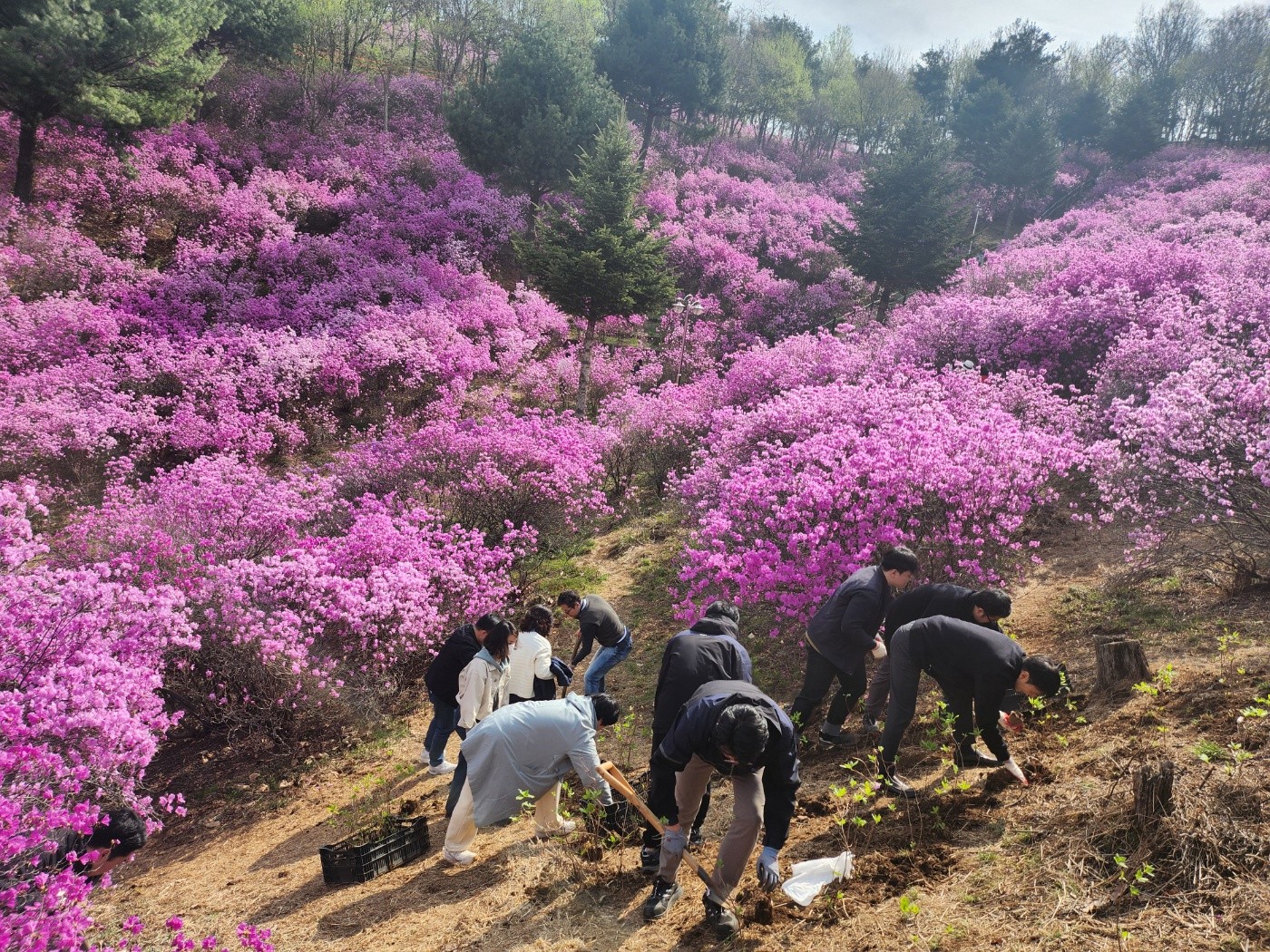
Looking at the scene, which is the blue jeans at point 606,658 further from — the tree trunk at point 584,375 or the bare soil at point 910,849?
the tree trunk at point 584,375

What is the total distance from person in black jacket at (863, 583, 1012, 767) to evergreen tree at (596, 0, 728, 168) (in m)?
34.4

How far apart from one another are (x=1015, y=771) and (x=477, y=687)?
12.5 ft

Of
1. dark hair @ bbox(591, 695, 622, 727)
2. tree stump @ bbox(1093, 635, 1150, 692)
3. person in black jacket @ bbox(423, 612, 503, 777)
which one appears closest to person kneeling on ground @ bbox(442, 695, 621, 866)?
dark hair @ bbox(591, 695, 622, 727)

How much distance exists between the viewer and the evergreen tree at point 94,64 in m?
15.5

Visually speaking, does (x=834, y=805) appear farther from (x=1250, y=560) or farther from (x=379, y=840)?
(x=1250, y=560)

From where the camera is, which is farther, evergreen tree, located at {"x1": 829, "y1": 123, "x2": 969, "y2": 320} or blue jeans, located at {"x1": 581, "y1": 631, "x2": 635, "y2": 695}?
evergreen tree, located at {"x1": 829, "y1": 123, "x2": 969, "y2": 320}

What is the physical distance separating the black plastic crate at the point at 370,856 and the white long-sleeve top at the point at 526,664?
1253 mm

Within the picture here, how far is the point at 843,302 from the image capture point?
23.9 m

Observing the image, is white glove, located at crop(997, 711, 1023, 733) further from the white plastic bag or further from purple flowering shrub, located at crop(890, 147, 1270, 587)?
purple flowering shrub, located at crop(890, 147, 1270, 587)

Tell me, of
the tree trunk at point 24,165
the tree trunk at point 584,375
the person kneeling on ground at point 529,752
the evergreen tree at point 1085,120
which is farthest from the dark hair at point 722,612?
the evergreen tree at point 1085,120

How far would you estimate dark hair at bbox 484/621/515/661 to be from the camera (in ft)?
18.3

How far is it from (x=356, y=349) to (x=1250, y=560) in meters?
14.9

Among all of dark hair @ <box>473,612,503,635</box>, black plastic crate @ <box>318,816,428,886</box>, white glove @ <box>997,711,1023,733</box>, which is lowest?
black plastic crate @ <box>318,816,428,886</box>

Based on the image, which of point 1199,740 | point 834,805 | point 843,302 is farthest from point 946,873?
point 843,302
